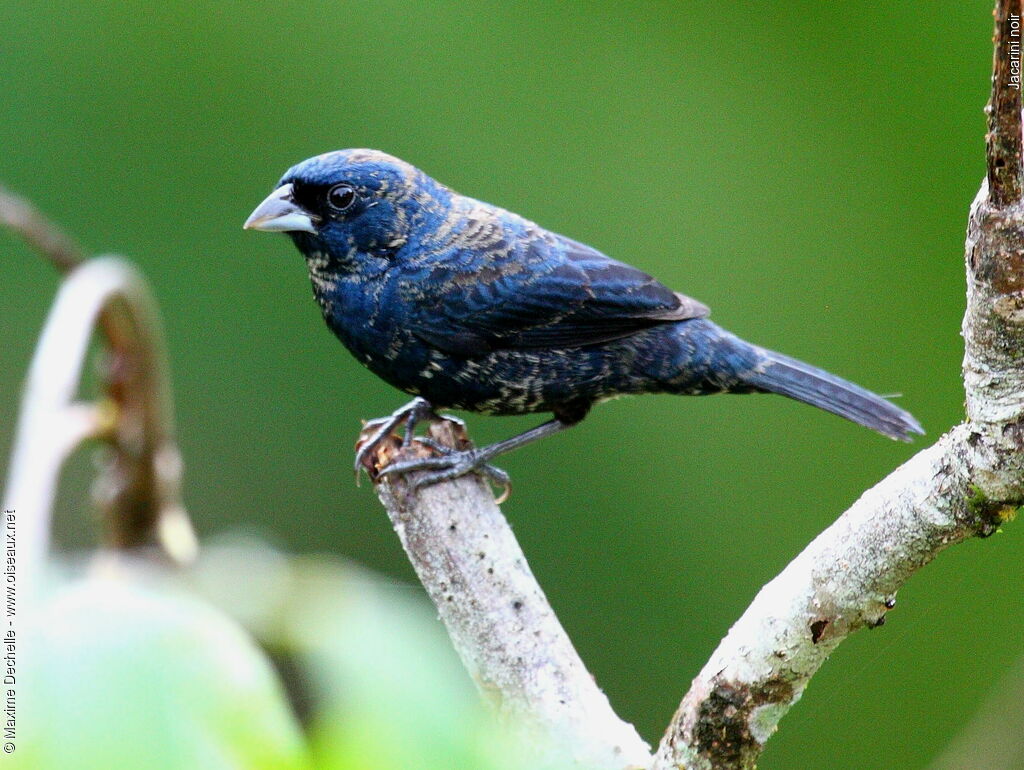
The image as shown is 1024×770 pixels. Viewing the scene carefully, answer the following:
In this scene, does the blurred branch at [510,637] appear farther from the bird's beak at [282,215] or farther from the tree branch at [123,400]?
the bird's beak at [282,215]

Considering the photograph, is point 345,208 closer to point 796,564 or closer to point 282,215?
point 282,215

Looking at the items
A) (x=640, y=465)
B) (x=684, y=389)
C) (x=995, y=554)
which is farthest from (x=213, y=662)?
(x=995, y=554)

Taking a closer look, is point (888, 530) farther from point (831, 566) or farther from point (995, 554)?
point (995, 554)

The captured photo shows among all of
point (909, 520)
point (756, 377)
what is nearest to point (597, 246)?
point (756, 377)

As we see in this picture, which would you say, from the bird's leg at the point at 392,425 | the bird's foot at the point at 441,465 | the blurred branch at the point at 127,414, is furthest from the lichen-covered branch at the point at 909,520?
the blurred branch at the point at 127,414

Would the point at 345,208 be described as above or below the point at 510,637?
above

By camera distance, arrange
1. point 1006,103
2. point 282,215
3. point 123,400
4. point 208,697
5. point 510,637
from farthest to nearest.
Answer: point 282,215 → point 123,400 → point 510,637 → point 1006,103 → point 208,697

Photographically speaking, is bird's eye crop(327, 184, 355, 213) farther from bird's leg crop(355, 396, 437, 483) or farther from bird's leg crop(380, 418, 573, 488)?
bird's leg crop(380, 418, 573, 488)
